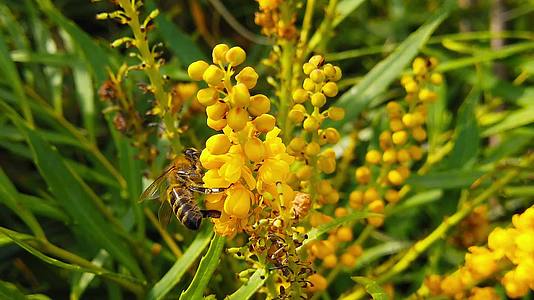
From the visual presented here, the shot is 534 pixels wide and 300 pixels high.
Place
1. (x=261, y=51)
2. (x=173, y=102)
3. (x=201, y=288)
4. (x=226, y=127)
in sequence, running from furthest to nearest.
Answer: (x=261, y=51) < (x=173, y=102) < (x=201, y=288) < (x=226, y=127)

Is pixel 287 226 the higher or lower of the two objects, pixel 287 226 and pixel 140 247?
the higher

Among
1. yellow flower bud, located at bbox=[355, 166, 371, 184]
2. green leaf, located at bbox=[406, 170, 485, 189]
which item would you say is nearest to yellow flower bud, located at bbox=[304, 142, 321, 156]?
yellow flower bud, located at bbox=[355, 166, 371, 184]

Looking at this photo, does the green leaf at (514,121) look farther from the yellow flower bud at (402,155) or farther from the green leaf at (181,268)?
the green leaf at (181,268)

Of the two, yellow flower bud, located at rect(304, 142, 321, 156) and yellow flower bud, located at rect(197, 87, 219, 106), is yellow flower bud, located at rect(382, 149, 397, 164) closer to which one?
yellow flower bud, located at rect(304, 142, 321, 156)

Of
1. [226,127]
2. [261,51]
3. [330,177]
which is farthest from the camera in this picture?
[261,51]

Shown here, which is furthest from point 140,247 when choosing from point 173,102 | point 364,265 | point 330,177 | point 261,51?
point 261,51

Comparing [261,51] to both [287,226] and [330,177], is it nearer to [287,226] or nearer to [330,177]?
[330,177]
